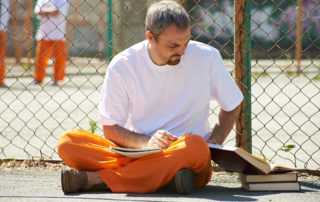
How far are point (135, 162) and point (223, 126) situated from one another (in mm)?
560

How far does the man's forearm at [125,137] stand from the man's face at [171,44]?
44 centimetres

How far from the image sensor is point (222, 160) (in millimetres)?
3148

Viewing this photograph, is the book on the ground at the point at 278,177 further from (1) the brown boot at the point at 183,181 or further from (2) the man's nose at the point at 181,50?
(2) the man's nose at the point at 181,50

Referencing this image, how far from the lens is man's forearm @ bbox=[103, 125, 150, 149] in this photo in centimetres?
311

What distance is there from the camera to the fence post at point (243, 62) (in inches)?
141

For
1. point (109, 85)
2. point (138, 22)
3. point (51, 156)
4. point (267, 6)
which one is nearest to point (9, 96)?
point (138, 22)

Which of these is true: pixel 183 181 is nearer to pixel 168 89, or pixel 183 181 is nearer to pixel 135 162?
pixel 135 162

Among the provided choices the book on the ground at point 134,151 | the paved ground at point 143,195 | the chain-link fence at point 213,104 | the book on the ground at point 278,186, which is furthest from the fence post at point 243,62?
the book on the ground at point 134,151

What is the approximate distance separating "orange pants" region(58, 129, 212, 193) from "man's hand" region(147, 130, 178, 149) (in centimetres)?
4

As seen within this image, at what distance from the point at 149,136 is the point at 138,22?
6267mm

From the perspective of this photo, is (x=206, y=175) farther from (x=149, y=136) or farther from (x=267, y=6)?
(x=267, y=6)

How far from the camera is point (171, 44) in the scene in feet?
10.0

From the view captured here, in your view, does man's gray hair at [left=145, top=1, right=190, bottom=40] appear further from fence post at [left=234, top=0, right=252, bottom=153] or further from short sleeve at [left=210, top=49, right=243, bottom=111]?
fence post at [left=234, top=0, right=252, bottom=153]

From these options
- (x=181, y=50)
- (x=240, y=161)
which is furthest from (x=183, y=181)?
(x=181, y=50)
